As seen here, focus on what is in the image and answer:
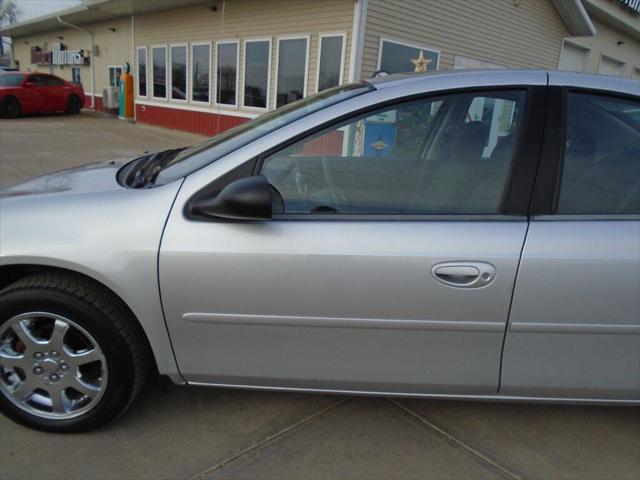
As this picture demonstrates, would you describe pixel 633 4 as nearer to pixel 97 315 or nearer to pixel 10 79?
pixel 97 315

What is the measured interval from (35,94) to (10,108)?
97 centimetres

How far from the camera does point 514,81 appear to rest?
1917 millimetres

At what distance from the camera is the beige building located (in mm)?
9484

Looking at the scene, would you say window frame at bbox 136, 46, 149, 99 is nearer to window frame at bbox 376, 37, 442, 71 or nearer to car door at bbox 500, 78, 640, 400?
window frame at bbox 376, 37, 442, 71

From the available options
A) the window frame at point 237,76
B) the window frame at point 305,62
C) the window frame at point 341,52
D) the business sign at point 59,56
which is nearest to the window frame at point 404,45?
the window frame at point 341,52

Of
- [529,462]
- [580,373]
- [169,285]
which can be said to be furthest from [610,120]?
[169,285]

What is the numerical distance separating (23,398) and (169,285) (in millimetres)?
942

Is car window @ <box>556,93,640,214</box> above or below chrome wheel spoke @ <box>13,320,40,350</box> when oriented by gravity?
above

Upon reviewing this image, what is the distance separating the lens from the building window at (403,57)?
9453 mm

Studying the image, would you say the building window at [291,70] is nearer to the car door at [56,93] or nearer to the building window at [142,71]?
the building window at [142,71]

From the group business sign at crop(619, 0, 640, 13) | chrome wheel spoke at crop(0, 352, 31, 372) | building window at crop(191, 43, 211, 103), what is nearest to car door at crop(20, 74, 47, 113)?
building window at crop(191, 43, 211, 103)

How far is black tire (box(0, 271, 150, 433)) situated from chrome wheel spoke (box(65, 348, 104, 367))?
0.05 m

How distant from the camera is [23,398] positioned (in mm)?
2121

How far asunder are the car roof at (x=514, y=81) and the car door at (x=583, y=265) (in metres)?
0.04
